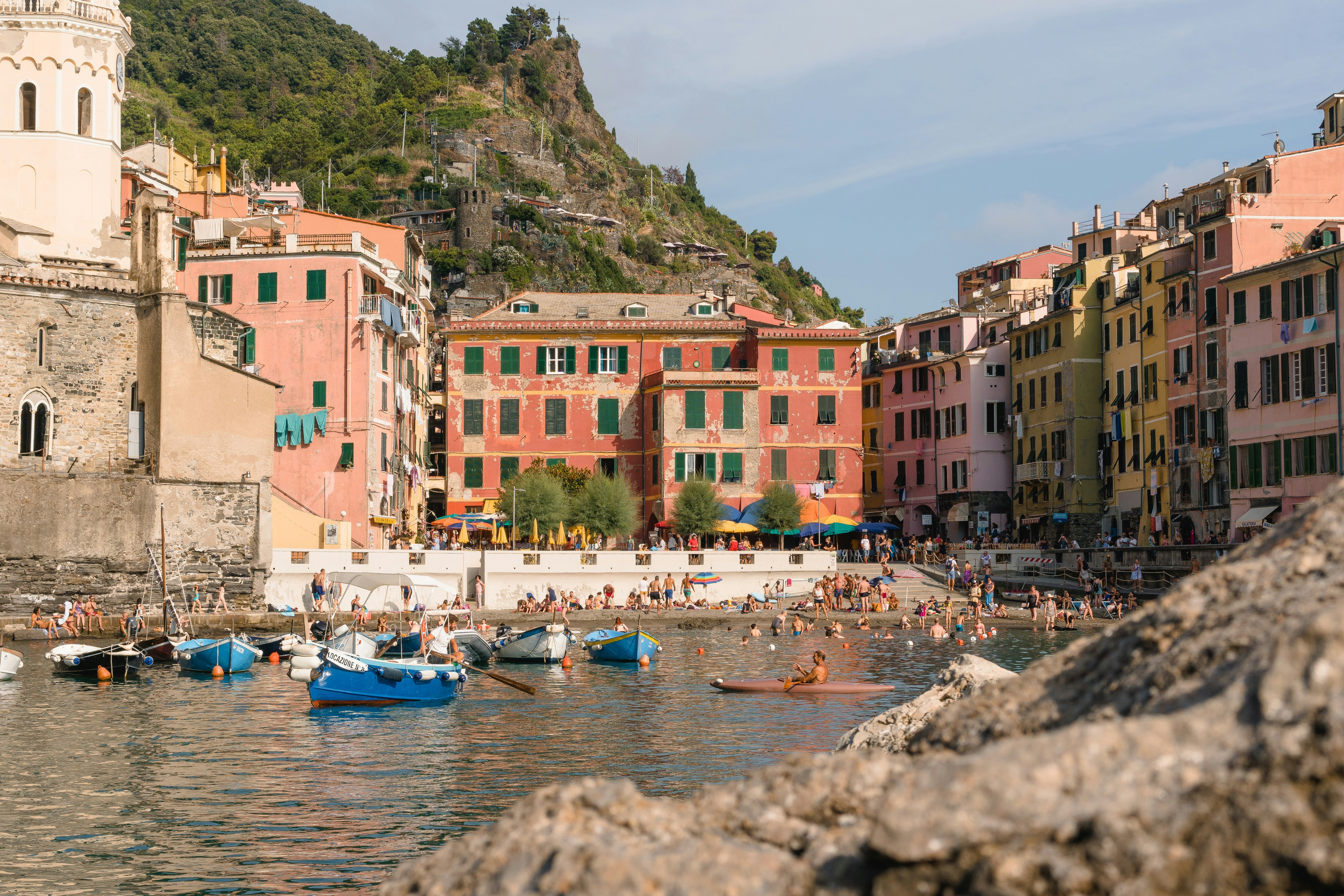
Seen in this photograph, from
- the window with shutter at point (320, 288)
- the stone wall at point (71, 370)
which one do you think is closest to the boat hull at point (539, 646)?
the stone wall at point (71, 370)

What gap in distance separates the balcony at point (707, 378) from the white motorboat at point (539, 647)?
95.4 feet

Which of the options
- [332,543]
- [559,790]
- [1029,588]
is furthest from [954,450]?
[559,790]

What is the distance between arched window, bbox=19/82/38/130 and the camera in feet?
174

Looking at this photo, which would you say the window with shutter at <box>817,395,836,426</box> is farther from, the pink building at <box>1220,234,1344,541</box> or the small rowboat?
the small rowboat

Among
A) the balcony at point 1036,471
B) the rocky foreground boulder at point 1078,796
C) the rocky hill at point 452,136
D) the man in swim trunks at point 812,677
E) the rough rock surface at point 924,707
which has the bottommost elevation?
the man in swim trunks at point 812,677

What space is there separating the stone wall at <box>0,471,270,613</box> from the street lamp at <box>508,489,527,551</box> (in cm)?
1258

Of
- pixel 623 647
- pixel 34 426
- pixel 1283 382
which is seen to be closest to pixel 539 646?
pixel 623 647

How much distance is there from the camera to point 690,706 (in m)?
31.0

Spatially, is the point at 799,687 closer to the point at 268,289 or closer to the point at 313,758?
the point at 313,758

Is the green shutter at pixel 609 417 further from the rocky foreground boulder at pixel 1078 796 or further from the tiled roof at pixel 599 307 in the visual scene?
the rocky foreground boulder at pixel 1078 796

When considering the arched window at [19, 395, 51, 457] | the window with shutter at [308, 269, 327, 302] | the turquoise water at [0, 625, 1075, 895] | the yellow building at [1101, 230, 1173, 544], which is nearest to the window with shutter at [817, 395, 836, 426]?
the yellow building at [1101, 230, 1173, 544]

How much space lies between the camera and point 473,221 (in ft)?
454

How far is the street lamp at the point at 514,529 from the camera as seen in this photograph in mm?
61125

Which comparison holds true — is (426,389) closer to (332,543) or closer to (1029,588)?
(332,543)
